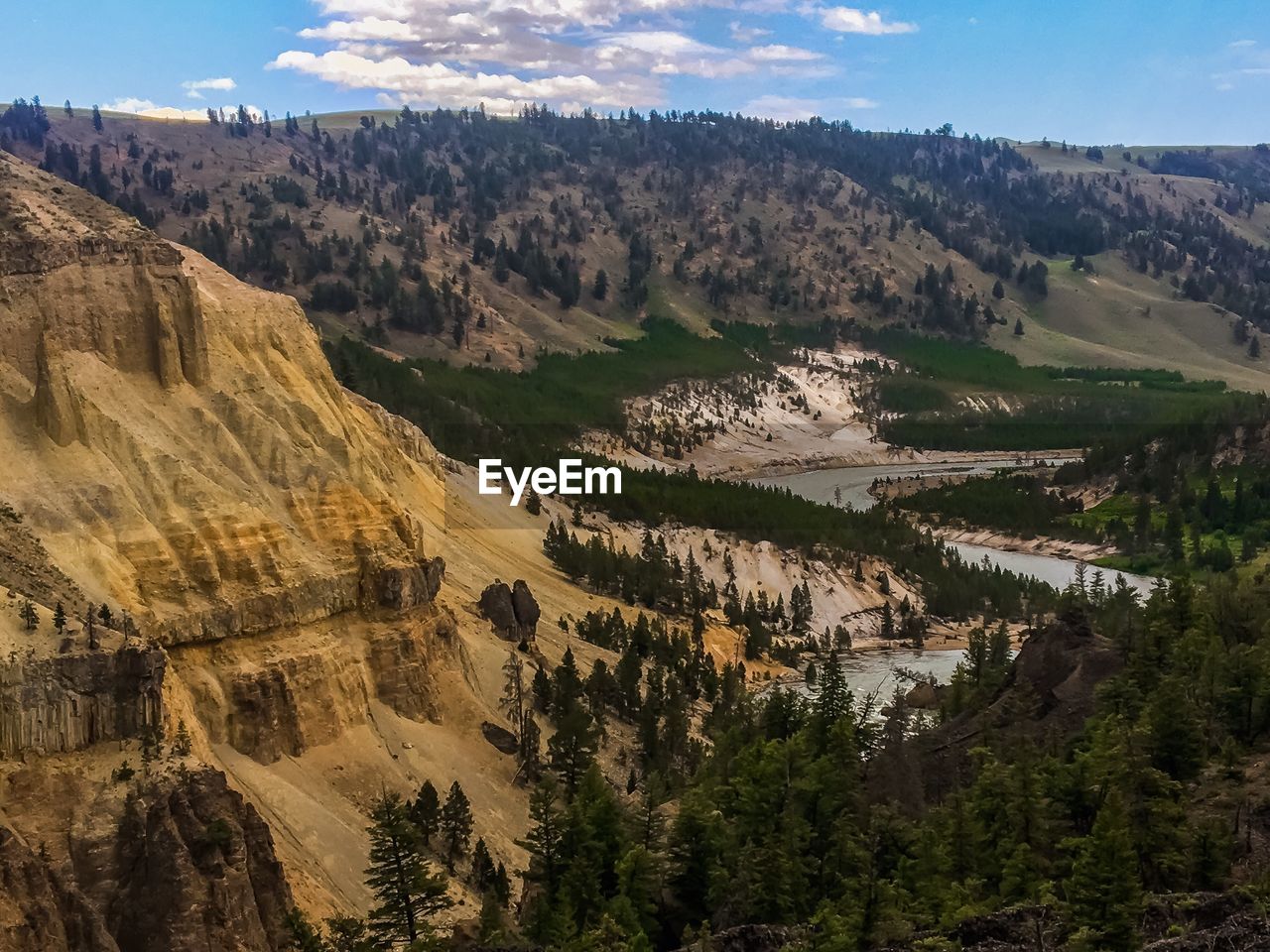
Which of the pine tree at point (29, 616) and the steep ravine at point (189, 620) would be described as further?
the pine tree at point (29, 616)

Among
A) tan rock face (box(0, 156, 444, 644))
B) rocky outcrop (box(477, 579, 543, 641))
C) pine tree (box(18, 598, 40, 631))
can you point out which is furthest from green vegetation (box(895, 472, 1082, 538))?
pine tree (box(18, 598, 40, 631))

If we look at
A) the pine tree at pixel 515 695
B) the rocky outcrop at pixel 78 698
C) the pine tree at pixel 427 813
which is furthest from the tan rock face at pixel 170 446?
the pine tree at pixel 427 813

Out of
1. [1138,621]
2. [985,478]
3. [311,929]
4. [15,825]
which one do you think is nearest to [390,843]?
[311,929]

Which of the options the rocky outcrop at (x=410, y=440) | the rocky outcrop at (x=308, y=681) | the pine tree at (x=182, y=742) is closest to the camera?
the pine tree at (x=182, y=742)

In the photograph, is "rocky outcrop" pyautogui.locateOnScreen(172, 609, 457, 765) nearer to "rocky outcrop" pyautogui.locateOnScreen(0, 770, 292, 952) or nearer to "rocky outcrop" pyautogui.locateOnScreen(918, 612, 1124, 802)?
"rocky outcrop" pyautogui.locateOnScreen(0, 770, 292, 952)

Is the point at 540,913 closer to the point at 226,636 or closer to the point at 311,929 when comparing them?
the point at 311,929

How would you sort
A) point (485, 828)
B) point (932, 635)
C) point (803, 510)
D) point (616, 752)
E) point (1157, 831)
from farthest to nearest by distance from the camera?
1. point (803, 510)
2. point (932, 635)
3. point (616, 752)
4. point (485, 828)
5. point (1157, 831)

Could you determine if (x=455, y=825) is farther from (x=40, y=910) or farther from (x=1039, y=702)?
(x=1039, y=702)

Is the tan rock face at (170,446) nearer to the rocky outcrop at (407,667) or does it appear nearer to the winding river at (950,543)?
the rocky outcrop at (407,667)
